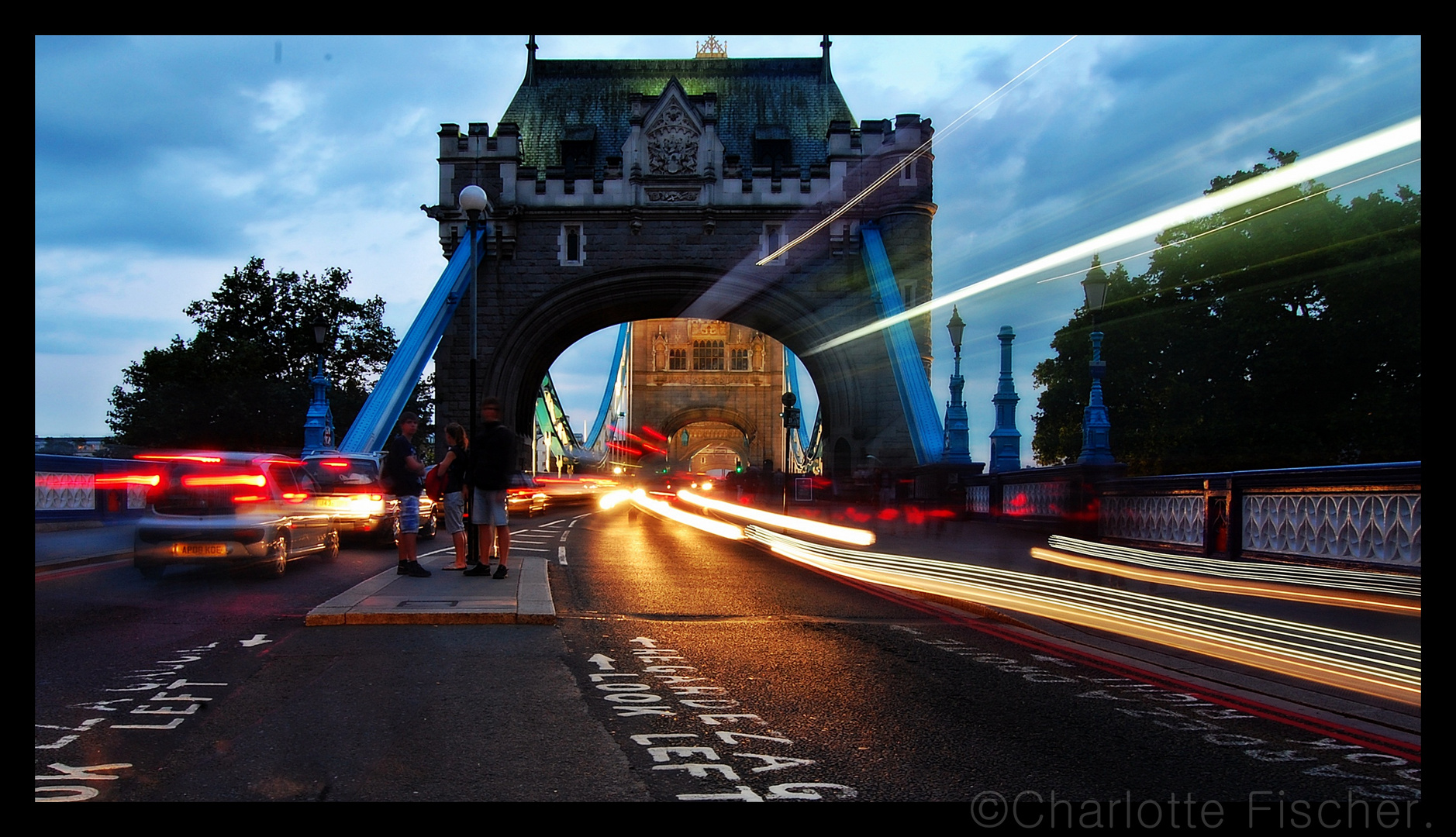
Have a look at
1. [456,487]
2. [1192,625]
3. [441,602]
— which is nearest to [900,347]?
[456,487]

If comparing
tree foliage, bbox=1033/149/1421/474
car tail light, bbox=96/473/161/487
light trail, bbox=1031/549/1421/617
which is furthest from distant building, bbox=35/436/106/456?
tree foliage, bbox=1033/149/1421/474

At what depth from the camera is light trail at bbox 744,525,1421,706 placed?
5766mm

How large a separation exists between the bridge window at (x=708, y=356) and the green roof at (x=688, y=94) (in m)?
51.8

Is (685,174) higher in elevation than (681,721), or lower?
higher

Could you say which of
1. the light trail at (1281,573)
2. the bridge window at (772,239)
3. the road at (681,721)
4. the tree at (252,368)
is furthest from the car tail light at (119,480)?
the bridge window at (772,239)

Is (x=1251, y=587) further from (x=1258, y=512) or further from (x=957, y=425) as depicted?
(x=957, y=425)

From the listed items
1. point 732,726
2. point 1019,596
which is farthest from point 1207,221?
point 732,726

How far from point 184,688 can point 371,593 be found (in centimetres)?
347

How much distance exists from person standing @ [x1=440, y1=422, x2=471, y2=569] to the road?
288 centimetres

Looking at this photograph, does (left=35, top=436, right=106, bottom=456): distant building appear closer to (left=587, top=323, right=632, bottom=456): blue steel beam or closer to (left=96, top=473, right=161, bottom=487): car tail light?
(left=96, top=473, right=161, bottom=487): car tail light

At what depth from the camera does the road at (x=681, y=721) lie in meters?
3.44

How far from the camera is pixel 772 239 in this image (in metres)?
33.3

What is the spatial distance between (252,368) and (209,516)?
31942 mm

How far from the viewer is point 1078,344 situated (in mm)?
41688
